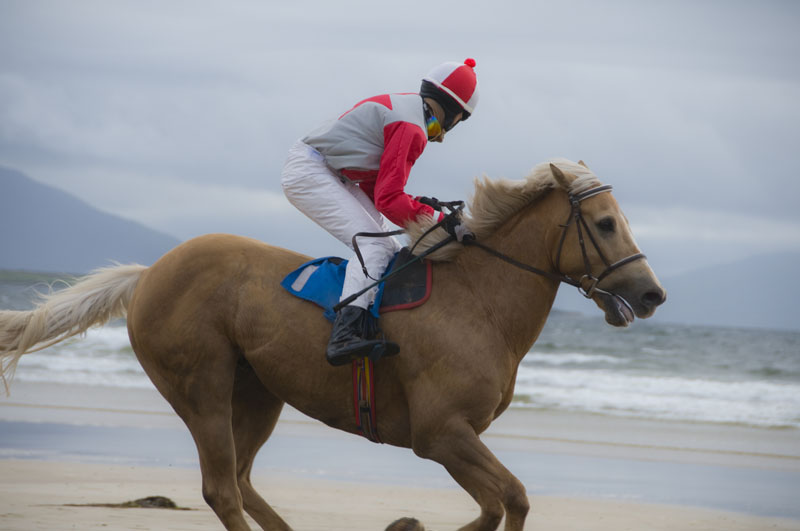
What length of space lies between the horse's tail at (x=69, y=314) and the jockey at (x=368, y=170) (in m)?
1.20

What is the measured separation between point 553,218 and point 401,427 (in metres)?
1.32

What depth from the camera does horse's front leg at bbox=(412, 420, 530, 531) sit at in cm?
431

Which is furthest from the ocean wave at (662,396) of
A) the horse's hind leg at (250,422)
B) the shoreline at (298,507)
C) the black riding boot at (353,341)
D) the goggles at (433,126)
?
the black riding boot at (353,341)

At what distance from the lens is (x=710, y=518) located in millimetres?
7855

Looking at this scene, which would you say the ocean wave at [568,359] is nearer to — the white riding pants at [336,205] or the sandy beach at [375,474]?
the sandy beach at [375,474]

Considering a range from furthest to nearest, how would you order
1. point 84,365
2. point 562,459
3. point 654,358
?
point 654,358
point 84,365
point 562,459

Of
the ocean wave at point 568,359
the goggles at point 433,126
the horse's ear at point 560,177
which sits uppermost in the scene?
the goggles at point 433,126

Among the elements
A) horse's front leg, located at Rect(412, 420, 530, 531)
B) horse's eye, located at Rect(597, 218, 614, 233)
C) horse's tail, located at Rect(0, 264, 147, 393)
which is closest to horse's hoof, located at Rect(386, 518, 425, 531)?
horse's front leg, located at Rect(412, 420, 530, 531)

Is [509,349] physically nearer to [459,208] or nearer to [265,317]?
[459,208]

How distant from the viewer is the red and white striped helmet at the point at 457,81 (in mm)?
4828

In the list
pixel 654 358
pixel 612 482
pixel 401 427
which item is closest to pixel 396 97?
pixel 401 427

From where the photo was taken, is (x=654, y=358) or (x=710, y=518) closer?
(x=710, y=518)

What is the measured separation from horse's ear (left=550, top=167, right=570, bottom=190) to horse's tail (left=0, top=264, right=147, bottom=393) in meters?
2.51

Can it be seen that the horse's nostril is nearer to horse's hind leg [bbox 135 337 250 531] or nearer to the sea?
horse's hind leg [bbox 135 337 250 531]
